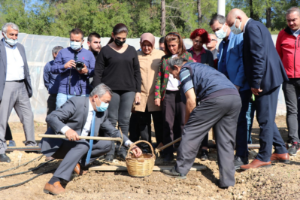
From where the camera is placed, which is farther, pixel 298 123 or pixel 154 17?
pixel 154 17

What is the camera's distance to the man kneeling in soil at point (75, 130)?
11.9 feet

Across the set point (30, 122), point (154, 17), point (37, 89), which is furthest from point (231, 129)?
point (154, 17)

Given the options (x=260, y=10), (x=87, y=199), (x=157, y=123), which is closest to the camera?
(x=87, y=199)

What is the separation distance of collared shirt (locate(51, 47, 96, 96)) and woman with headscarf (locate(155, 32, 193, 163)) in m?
1.09

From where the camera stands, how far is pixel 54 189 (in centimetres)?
358

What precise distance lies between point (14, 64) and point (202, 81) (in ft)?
10.8

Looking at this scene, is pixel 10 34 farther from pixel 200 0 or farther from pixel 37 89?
pixel 200 0

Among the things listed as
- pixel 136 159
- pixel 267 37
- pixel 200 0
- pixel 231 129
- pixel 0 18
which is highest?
pixel 200 0

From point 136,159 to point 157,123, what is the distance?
1257 mm

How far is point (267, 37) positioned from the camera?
3.94 metres

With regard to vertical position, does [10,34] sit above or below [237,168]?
above

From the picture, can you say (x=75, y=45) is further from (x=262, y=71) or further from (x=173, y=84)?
(x=262, y=71)

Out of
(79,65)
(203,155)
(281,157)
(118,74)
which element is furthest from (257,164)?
(79,65)

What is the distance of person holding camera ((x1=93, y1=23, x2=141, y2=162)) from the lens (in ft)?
15.1
